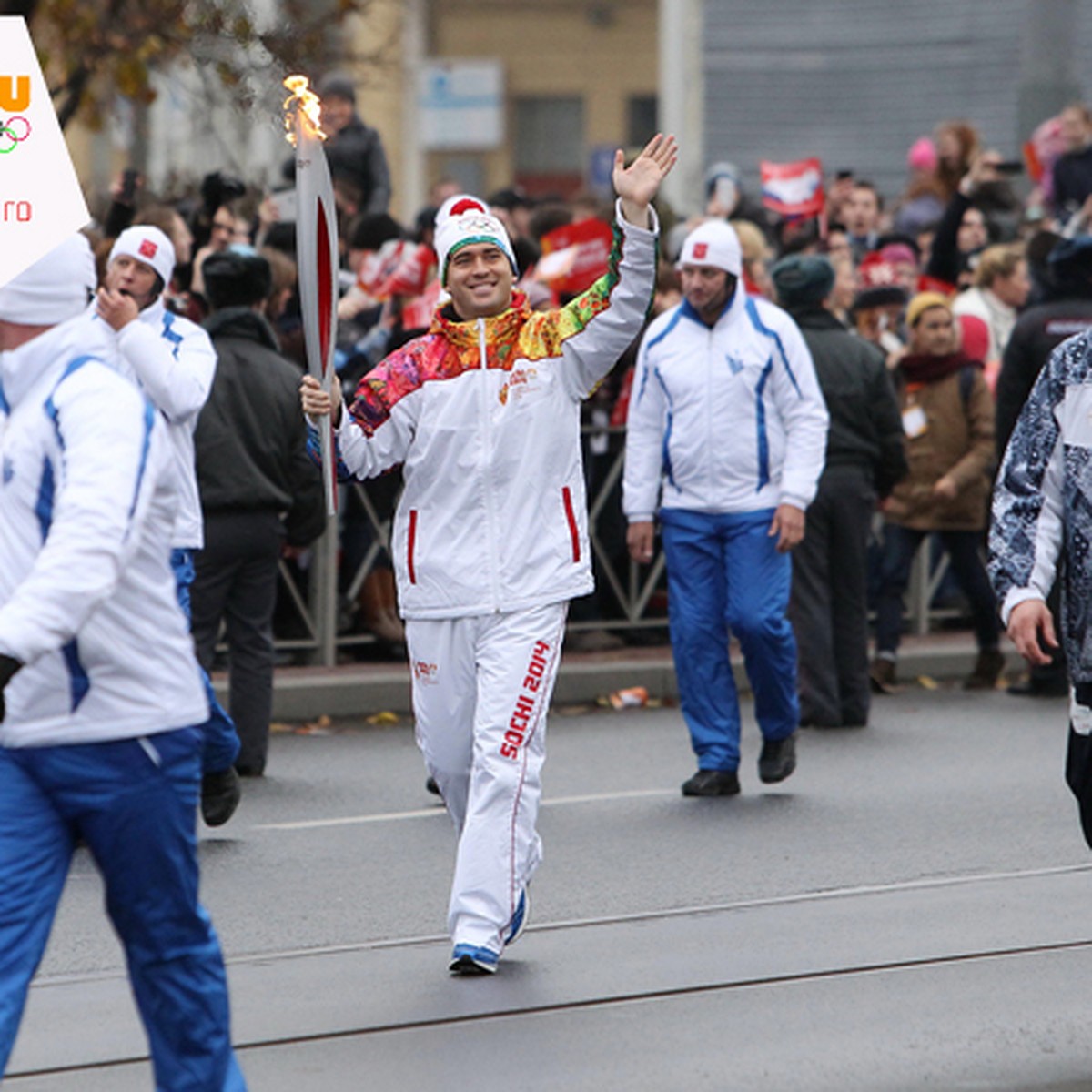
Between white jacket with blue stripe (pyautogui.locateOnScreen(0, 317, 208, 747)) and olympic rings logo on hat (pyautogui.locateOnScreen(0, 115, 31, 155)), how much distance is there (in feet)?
30.2

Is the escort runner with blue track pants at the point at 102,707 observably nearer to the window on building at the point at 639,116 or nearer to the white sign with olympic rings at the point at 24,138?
the white sign with olympic rings at the point at 24,138

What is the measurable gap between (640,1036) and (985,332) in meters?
9.03

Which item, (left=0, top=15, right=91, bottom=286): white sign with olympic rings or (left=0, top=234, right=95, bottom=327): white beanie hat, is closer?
(left=0, top=234, right=95, bottom=327): white beanie hat

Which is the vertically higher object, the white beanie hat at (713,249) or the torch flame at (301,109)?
the torch flame at (301,109)

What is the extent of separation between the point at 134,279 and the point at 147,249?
113mm

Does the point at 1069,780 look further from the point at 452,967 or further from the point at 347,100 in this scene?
the point at 347,100

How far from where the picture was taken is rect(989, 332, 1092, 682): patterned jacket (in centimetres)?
552

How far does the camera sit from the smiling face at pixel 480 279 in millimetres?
6715

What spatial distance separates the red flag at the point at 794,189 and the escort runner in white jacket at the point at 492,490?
367 inches

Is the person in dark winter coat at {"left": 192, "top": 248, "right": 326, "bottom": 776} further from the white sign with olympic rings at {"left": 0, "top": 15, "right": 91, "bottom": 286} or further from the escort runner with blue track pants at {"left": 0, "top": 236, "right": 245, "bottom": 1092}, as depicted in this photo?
the escort runner with blue track pants at {"left": 0, "top": 236, "right": 245, "bottom": 1092}

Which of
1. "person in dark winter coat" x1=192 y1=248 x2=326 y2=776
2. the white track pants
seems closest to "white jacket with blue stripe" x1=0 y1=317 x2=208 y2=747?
the white track pants

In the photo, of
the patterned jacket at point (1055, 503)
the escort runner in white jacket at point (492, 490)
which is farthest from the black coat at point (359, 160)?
the patterned jacket at point (1055, 503)

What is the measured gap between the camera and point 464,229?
22.0ft

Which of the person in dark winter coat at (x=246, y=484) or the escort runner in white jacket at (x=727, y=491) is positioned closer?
the escort runner in white jacket at (x=727, y=491)
